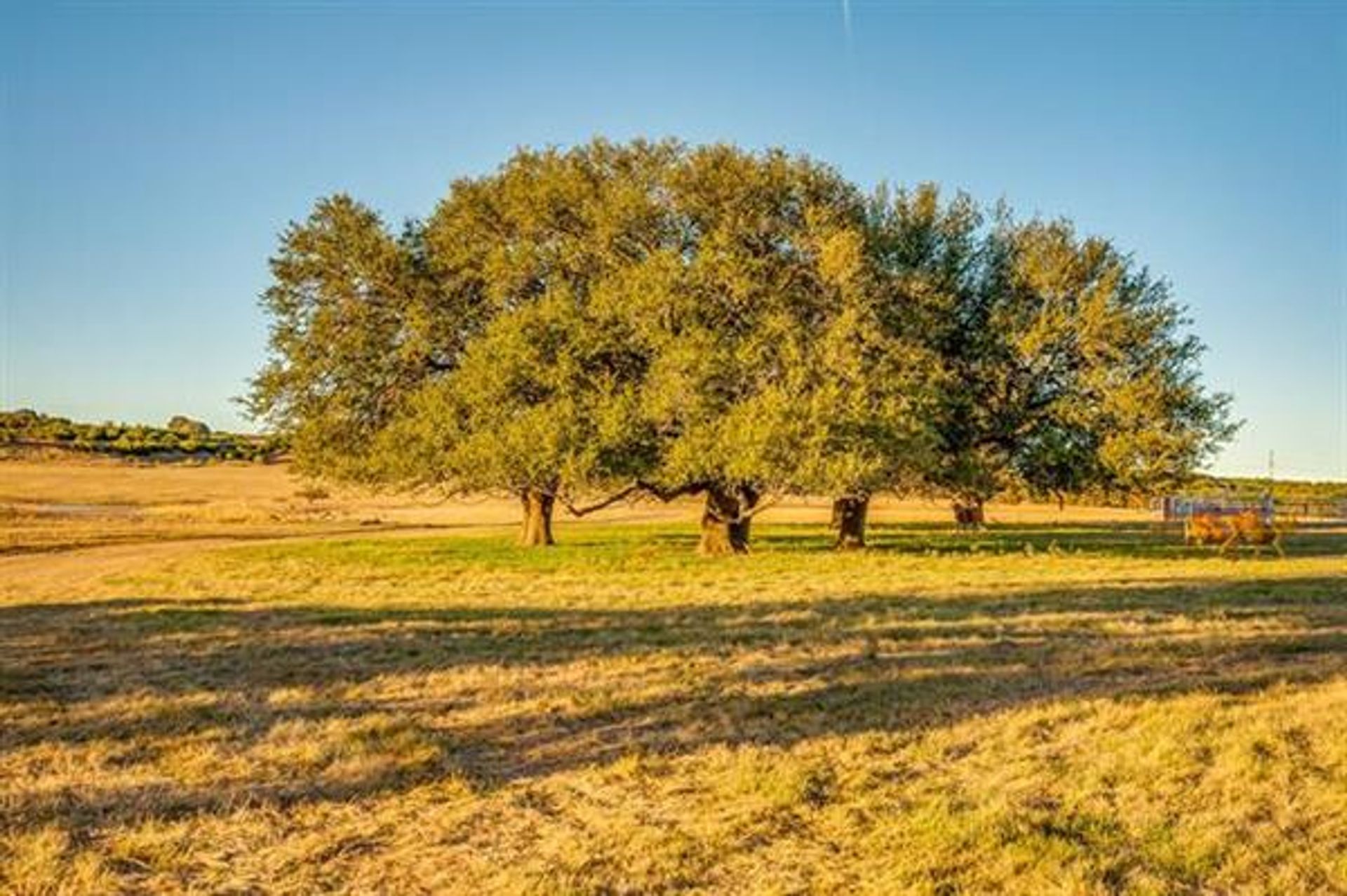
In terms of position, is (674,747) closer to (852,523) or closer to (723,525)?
(723,525)

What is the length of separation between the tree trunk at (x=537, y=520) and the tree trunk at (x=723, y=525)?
589cm

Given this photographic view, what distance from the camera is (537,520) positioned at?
36875mm

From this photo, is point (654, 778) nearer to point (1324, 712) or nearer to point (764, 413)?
point (1324, 712)

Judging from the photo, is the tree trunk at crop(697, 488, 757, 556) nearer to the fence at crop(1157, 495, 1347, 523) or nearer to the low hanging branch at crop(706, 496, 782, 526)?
the low hanging branch at crop(706, 496, 782, 526)

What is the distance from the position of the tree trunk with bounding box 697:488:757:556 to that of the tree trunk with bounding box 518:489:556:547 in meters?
5.89

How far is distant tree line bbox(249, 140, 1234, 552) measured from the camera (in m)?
29.8

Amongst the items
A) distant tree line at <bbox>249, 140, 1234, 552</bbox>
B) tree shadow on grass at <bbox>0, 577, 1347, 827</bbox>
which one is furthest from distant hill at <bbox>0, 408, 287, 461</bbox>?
tree shadow on grass at <bbox>0, 577, 1347, 827</bbox>

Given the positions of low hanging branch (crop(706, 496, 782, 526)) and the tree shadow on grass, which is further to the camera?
low hanging branch (crop(706, 496, 782, 526))

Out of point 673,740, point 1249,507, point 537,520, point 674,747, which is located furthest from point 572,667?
point 1249,507

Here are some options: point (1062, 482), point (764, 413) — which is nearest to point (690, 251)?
point (764, 413)

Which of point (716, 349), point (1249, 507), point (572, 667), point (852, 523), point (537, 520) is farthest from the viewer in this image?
point (1249, 507)

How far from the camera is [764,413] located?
28625 mm

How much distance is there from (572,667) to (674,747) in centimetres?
394

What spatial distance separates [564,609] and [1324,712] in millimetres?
11583
